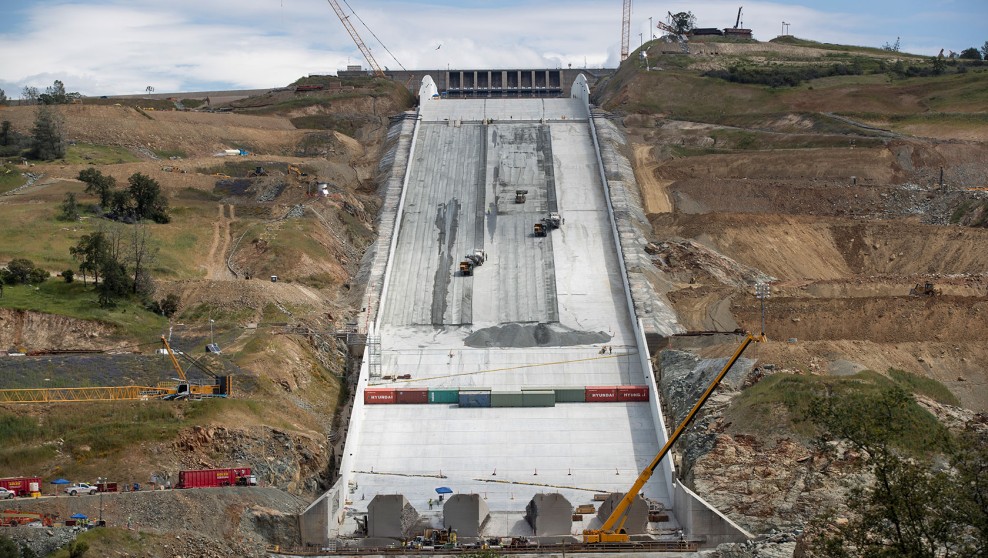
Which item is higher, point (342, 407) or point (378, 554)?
point (342, 407)

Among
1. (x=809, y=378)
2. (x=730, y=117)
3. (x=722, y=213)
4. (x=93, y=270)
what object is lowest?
(x=809, y=378)

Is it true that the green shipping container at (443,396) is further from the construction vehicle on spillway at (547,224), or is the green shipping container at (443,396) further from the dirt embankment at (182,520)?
the construction vehicle on spillway at (547,224)

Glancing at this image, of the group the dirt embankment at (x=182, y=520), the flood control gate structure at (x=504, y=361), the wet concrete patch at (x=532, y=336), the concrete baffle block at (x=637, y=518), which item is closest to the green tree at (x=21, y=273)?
the flood control gate structure at (x=504, y=361)

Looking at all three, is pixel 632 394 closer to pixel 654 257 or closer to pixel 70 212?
pixel 654 257

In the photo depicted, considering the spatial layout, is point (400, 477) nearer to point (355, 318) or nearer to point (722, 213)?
point (355, 318)

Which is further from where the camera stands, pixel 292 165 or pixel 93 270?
pixel 292 165

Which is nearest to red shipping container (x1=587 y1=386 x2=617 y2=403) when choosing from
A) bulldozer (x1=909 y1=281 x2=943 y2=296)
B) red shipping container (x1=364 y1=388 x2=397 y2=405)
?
red shipping container (x1=364 y1=388 x2=397 y2=405)

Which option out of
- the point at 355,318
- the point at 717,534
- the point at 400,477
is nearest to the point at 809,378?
the point at 717,534
